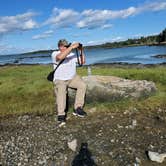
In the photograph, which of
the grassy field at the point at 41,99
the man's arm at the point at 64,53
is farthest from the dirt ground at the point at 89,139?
the man's arm at the point at 64,53

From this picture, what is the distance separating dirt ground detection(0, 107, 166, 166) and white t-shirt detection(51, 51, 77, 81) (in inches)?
57.5

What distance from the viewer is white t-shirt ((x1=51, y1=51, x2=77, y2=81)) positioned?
496 inches

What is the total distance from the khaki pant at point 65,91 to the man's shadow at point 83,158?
3.05 m

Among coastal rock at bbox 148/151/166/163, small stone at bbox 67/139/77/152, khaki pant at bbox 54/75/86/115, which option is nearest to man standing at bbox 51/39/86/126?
khaki pant at bbox 54/75/86/115

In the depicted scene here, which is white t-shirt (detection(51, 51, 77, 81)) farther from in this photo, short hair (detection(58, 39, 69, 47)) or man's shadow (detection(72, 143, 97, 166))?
man's shadow (detection(72, 143, 97, 166))

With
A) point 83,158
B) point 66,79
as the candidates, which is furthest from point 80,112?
point 83,158

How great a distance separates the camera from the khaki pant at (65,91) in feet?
41.6

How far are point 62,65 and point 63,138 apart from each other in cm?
293

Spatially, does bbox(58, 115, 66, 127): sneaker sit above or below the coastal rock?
above

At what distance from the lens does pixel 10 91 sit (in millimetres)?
18359

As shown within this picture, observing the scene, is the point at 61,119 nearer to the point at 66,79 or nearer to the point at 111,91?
the point at 66,79

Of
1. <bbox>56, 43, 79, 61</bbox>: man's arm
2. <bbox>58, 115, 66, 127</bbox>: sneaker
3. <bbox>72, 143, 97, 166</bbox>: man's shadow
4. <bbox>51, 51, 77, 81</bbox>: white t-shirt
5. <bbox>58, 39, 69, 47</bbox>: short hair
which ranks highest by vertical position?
<bbox>58, 39, 69, 47</bbox>: short hair

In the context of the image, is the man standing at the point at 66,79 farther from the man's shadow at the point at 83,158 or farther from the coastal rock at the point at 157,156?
the coastal rock at the point at 157,156

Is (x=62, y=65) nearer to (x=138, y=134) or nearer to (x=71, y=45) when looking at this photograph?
(x=71, y=45)
